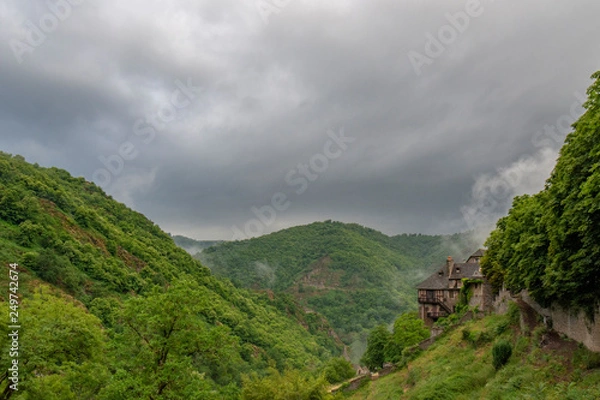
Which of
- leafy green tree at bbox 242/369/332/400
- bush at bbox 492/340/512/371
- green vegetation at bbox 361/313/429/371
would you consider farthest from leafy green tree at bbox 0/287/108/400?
green vegetation at bbox 361/313/429/371

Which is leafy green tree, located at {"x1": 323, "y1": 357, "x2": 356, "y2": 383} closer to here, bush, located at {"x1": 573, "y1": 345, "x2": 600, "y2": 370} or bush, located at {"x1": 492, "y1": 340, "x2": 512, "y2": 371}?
bush, located at {"x1": 492, "y1": 340, "x2": 512, "y2": 371}

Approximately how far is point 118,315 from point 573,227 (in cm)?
1790

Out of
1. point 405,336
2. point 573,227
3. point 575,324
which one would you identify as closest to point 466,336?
point 575,324

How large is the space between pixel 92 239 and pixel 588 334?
69696 mm

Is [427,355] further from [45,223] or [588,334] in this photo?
[45,223]

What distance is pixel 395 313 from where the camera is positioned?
6545 inches

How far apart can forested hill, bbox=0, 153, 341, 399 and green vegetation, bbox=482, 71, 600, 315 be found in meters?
13.1

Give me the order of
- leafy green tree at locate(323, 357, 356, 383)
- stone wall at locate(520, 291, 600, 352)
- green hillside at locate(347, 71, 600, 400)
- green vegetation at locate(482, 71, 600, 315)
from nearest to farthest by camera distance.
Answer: green vegetation at locate(482, 71, 600, 315), green hillside at locate(347, 71, 600, 400), stone wall at locate(520, 291, 600, 352), leafy green tree at locate(323, 357, 356, 383)

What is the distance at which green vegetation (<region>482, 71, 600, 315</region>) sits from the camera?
13203 millimetres

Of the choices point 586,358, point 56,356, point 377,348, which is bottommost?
point 377,348

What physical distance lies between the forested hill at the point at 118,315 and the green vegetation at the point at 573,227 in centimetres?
1305

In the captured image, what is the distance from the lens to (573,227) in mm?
13891

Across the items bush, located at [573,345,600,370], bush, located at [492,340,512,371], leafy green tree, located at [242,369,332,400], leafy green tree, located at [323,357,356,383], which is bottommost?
leafy green tree, located at [323,357,356,383]

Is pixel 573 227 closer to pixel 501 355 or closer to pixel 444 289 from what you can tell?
pixel 501 355
